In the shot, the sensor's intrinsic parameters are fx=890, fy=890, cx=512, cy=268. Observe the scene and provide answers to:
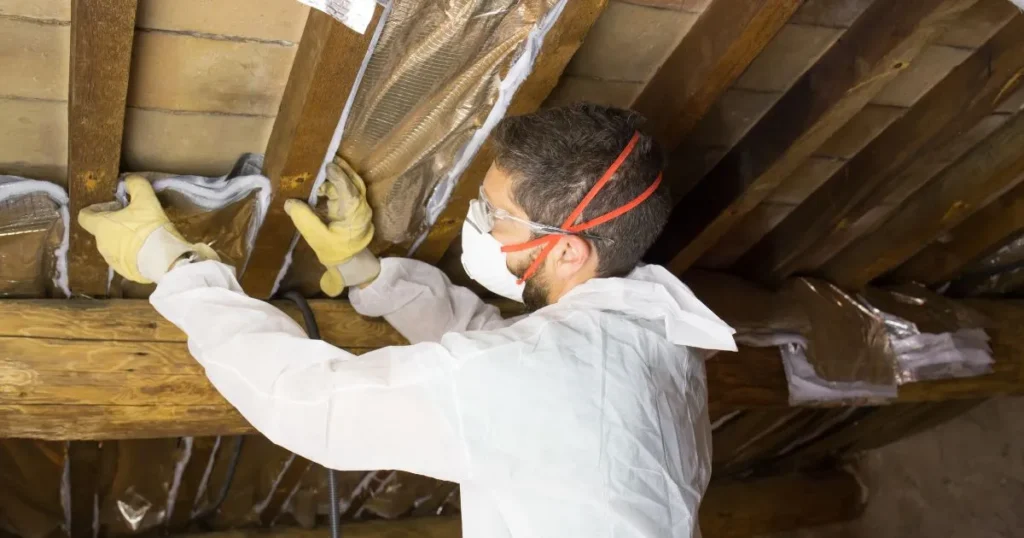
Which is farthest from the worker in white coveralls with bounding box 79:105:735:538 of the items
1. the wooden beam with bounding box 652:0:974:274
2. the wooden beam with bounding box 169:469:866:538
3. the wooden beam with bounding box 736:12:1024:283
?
the wooden beam with bounding box 169:469:866:538

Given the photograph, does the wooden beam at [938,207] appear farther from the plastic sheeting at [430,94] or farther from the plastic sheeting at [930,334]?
the plastic sheeting at [430,94]

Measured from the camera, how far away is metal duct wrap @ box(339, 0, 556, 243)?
1.49m

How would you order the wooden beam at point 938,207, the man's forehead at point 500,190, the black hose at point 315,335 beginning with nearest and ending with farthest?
the man's forehead at point 500,190 < the black hose at point 315,335 < the wooden beam at point 938,207

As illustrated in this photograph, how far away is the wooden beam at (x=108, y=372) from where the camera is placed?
5.88 feet

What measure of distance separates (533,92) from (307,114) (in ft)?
1.36

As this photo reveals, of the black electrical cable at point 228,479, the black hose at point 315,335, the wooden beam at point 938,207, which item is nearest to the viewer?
the black hose at point 315,335

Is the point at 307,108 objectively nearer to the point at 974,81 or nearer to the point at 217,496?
the point at 974,81

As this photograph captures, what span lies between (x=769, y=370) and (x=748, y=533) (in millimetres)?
1454

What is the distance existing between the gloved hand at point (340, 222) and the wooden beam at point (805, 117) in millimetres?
861

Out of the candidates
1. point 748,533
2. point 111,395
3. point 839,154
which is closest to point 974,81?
point 839,154

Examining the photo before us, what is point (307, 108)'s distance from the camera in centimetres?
151

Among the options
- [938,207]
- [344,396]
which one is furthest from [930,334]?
[344,396]

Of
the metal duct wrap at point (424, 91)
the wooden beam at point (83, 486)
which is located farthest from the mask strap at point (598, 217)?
the wooden beam at point (83, 486)

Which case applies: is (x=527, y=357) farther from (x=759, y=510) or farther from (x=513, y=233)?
(x=759, y=510)
